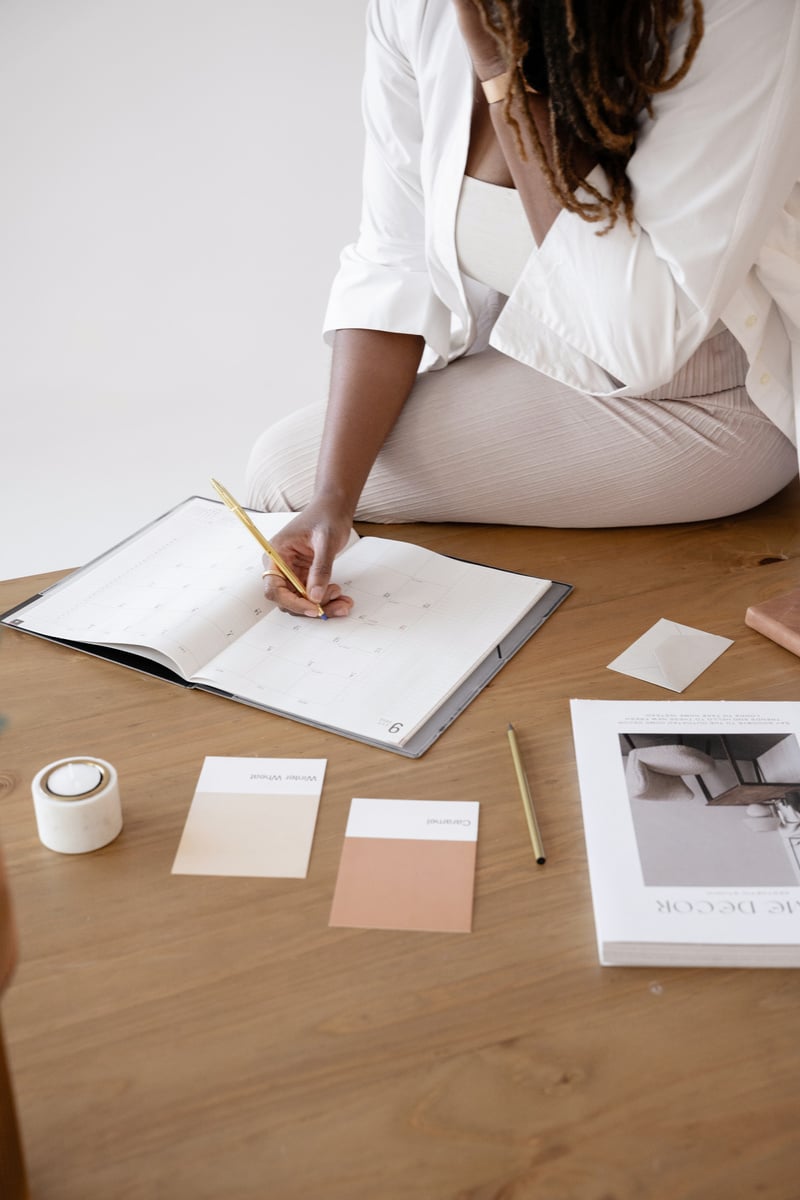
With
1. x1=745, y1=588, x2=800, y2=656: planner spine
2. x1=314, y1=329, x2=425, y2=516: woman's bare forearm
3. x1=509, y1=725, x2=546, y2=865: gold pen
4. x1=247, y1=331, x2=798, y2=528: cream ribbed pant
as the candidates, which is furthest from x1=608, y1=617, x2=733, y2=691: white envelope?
x1=314, y1=329, x2=425, y2=516: woman's bare forearm

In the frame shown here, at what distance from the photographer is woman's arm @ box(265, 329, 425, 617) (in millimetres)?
1100

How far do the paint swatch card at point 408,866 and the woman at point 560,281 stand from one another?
299mm

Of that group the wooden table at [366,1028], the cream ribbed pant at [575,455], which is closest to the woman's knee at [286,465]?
the cream ribbed pant at [575,455]

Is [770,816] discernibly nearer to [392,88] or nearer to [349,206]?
[392,88]

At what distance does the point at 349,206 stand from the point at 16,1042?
86.8 inches

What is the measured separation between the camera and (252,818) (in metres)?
0.84

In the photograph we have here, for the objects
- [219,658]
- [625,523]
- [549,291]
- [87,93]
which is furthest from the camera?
[87,93]

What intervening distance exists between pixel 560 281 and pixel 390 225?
0.35 m

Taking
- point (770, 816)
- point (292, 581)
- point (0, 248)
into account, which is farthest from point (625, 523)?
point (0, 248)

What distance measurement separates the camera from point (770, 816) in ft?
2.62

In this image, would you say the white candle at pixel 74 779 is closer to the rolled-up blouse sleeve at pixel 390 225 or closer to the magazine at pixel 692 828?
the magazine at pixel 692 828

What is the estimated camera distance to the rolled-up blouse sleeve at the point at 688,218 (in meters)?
1.03

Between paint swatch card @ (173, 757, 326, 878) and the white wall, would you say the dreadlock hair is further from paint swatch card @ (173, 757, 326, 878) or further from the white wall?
the white wall

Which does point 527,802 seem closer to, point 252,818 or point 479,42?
point 252,818
